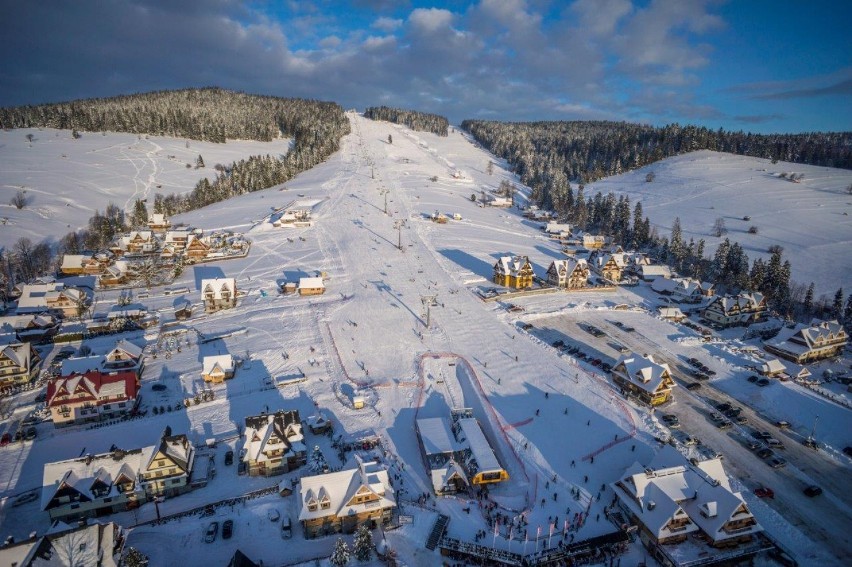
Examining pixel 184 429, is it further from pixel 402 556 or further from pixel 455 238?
pixel 455 238

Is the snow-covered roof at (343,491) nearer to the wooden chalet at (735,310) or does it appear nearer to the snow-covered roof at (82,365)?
the snow-covered roof at (82,365)

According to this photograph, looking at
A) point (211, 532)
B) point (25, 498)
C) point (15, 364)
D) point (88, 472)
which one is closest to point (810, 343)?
point (211, 532)

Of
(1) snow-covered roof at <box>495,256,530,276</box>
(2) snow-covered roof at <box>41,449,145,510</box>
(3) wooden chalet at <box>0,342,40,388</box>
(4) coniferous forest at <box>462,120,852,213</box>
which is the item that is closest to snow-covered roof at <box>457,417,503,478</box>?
(2) snow-covered roof at <box>41,449,145,510</box>

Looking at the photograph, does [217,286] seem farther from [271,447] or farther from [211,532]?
[211,532]

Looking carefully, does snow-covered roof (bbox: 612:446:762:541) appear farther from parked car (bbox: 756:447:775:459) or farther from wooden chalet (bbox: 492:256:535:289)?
wooden chalet (bbox: 492:256:535:289)

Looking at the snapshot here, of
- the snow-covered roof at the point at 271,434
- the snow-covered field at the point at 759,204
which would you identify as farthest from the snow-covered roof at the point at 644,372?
the snow-covered field at the point at 759,204

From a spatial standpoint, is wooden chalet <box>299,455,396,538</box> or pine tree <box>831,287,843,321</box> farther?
pine tree <box>831,287,843,321</box>
